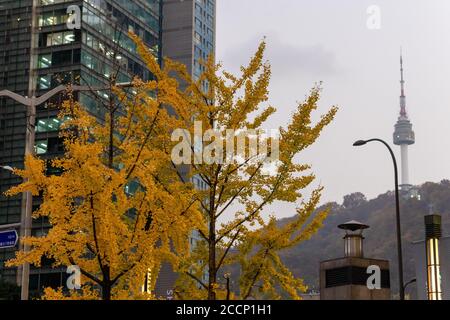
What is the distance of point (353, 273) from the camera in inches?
1412

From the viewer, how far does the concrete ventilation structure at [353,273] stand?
3588 centimetres

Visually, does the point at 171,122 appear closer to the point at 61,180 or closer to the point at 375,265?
the point at 61,180

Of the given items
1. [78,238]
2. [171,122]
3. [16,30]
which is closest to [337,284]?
[171,122]

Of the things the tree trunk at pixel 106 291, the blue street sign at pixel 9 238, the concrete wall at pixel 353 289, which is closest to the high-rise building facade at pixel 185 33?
the concrete wall at pixel 353 289

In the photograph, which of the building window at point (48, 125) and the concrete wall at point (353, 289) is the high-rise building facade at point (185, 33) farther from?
the concrete wall at point (353, 289)

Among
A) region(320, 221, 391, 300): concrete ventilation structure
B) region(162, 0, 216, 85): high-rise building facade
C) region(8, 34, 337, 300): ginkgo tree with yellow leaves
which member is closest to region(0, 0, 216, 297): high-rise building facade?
region(162, 0, 216, 85): high-rise building facade

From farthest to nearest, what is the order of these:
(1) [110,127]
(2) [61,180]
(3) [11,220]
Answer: (3) [11,220], (1) [110,127], (2) [61,180]

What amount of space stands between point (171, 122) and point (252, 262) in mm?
4352

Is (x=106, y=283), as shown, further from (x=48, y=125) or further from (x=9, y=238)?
(x=48, y=125)

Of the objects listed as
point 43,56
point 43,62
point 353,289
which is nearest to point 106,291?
point 353,289

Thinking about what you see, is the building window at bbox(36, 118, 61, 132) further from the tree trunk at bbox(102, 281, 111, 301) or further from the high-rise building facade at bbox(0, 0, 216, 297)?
the tree trunk at bbox(102, 281, 111, 301)
